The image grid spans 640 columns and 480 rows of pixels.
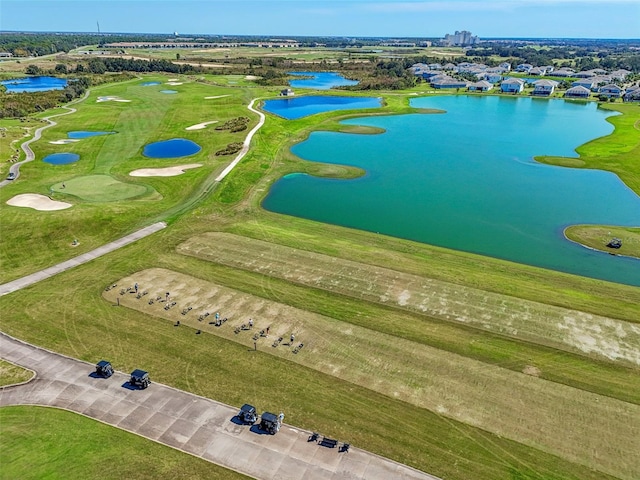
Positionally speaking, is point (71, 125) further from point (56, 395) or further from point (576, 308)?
point (576, 308)

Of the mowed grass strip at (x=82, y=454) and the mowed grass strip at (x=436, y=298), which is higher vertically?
the mowed grass strip at (x=436, y=298)

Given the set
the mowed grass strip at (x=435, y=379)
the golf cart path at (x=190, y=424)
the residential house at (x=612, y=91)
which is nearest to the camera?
the golf cart path at (x=190, y=424)

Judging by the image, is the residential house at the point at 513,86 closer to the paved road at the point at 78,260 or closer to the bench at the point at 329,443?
the paved road at the point at 78,260

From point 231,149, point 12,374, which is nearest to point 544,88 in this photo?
point 231,149

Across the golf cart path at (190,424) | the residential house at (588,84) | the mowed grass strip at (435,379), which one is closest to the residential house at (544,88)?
the residential house at (588,84)

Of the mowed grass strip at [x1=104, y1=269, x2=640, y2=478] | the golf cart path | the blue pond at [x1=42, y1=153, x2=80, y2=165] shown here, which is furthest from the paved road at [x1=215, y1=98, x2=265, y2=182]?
the golf cart path

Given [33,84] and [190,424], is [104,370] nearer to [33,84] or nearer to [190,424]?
[190,424]

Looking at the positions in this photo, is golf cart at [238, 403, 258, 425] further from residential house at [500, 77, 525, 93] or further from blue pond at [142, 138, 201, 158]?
residential house at [500, 77, 525, 93]
